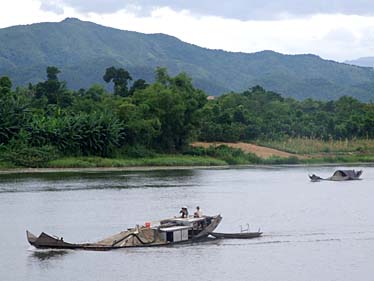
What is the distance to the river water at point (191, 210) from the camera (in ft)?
A: 93.9

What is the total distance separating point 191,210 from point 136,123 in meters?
28.4

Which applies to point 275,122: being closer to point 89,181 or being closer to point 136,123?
point 136,123

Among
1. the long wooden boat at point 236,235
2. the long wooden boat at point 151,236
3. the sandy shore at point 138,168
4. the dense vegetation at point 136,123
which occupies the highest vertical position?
the dense vegetation at point 136,123

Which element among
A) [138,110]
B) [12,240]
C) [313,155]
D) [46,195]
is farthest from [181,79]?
[12,240]

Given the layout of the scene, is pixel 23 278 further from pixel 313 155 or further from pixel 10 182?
pixel 313 155

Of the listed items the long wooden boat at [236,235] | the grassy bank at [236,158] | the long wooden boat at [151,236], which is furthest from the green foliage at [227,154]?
the long wooden boat at [151,236]

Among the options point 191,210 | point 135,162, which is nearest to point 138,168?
point 135,162

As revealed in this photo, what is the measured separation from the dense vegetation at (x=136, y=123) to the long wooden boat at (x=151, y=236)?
32806mm

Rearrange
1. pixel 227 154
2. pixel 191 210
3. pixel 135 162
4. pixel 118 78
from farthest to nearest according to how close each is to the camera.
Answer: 1. pixel 118 78
2. pixel 227 154
3. pixel 135 162
4. pixel 191 210

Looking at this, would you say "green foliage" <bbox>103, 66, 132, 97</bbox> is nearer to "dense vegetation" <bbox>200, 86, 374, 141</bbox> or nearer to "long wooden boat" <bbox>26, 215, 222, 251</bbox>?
"dense vegetation" <bbox>200, 86, 374, 141</bbox>

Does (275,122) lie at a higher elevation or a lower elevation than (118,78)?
lower

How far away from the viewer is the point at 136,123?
70688 mm

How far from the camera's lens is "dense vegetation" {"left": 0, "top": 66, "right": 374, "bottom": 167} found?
66312 mm

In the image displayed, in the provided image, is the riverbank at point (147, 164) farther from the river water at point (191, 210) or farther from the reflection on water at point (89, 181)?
the river water at point (191, 210)
